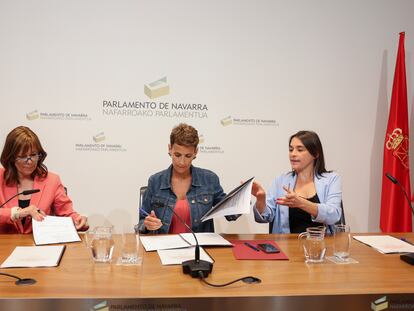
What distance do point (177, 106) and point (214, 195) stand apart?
1.39m

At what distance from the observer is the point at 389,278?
1646 millimetres

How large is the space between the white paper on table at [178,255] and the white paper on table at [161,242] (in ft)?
0.18

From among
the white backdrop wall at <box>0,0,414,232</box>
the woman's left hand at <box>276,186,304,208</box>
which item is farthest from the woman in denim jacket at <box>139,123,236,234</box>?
the white backdrop wall at <box>0,0,414,232</box>

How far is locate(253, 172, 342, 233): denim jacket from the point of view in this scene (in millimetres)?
2635

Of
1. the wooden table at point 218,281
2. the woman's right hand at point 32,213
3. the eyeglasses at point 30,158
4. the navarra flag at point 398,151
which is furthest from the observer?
the navarra flag at point 398,151

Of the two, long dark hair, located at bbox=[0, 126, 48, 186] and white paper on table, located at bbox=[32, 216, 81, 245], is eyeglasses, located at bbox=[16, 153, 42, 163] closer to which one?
long dark hair, located at bbox=[0, 126, 48, 186]

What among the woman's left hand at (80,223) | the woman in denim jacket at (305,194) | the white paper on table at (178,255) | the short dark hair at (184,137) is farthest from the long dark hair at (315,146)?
the woman's left hand at (80,223)

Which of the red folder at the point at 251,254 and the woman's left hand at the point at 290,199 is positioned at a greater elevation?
the woman's left hand at the point at 290,199

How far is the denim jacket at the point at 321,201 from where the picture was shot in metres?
2.63

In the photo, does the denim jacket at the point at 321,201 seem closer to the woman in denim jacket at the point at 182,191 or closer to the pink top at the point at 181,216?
the woman in denim jacket at the point at 182,191

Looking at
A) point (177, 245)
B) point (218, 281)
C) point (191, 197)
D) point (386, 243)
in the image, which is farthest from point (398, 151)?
point (218, 281)

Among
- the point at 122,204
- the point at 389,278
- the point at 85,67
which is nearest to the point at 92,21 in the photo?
the point at 85,67

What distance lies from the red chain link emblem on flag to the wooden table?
225cm

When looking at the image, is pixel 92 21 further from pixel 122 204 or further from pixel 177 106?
pixel 122 204
